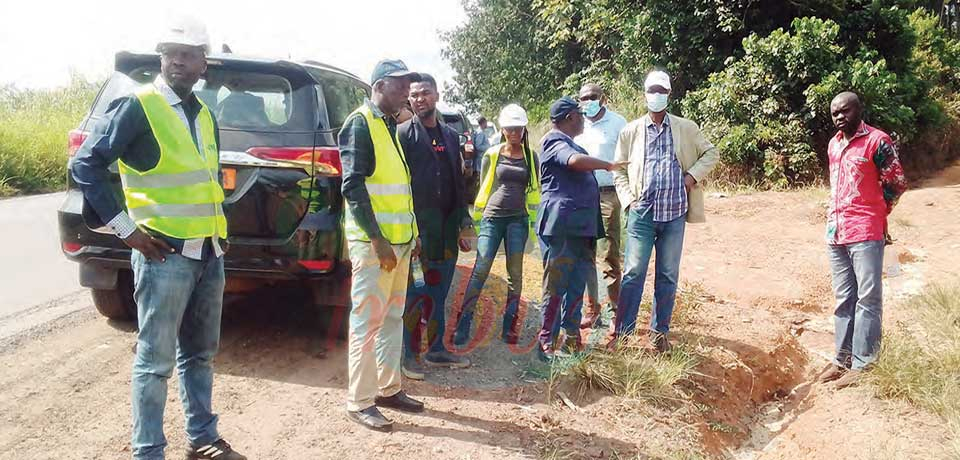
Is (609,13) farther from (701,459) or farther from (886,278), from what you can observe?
(701,459)

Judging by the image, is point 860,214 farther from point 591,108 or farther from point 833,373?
point 591,108

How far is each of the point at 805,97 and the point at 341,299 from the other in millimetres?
9649

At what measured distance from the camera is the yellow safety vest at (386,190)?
3.19 metres

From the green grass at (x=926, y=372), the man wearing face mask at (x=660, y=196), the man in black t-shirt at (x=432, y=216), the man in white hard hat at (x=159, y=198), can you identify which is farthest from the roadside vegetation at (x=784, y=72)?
the man in white hard hat at (x=159, y=198)

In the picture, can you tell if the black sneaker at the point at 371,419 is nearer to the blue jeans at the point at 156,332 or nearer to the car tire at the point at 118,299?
the blue jeans at the point at 156,332

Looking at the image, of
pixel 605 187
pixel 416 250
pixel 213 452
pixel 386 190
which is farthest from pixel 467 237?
pixel 213 452

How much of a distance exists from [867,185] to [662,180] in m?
1.14

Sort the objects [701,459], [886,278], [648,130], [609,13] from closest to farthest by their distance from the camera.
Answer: [701,459], [648,130], [886,278], [609,13]


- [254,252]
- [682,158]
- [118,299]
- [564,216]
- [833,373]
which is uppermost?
[682,158]

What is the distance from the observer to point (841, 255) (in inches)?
164

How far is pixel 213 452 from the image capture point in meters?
2.88

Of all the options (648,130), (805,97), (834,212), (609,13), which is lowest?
(834,212)

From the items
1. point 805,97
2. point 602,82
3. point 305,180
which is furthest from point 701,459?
point 602,82

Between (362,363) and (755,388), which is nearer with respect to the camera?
(362,363)
